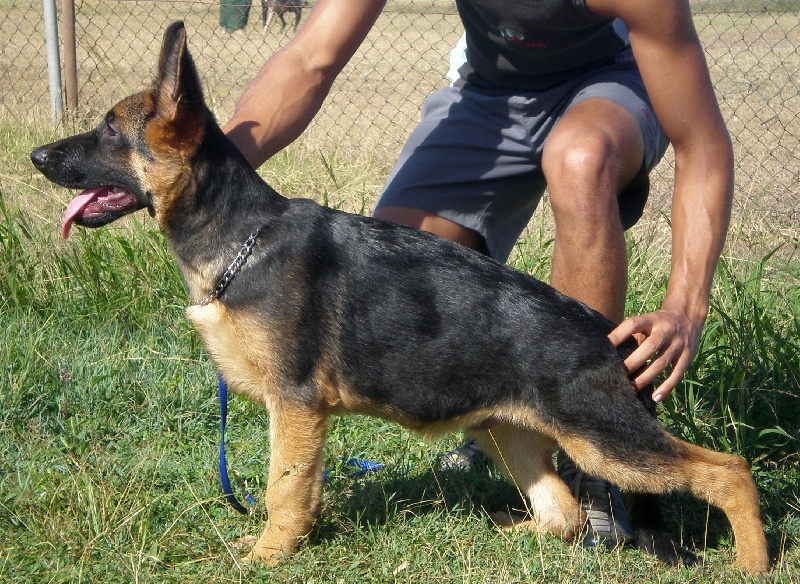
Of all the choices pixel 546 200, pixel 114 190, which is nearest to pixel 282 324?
pixel 114 190

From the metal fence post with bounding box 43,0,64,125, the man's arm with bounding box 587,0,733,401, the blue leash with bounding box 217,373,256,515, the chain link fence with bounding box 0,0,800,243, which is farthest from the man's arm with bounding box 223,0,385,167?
the metal fence post with bounding box 43,0,64,125

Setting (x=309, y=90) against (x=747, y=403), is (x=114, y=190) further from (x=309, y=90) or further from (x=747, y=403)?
(x=747, y=403)

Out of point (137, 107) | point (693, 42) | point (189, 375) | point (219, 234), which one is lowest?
point (189, 375)

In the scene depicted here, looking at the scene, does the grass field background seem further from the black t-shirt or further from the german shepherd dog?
the black t-shirt

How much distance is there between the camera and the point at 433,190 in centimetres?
389

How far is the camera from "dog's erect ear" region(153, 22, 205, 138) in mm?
2713

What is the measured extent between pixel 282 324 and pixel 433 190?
1297 millimetres

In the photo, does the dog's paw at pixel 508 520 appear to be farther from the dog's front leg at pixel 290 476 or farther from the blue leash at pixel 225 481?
the blue leash at pixel 225 481

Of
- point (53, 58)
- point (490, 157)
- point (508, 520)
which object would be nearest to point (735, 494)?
point (508, 520)

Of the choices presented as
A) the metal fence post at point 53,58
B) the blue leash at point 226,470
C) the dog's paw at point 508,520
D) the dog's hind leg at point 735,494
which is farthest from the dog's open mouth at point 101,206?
the metal fence post at point 53,58

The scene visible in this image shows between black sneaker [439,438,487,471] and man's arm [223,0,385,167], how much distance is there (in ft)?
4.94

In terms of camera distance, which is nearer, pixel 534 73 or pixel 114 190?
pixel 114 190

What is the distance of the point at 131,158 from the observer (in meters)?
2.90

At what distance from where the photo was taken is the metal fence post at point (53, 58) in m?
7.70
